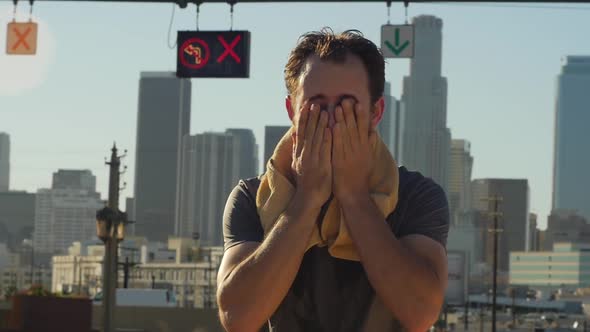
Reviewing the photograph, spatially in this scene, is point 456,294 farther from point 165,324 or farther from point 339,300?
point 339,300

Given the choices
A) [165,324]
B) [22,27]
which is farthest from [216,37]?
[165,324]

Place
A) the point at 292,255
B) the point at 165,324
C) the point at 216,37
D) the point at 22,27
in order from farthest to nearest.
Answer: the point at 165,324
the point at 22,27
the point at 216,37
the point at 292,255

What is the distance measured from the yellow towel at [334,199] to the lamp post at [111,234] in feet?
83.6

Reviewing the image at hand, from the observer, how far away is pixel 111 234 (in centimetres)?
3058

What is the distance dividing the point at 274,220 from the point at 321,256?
0.55ft

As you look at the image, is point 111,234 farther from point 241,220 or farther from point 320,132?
point 320,132

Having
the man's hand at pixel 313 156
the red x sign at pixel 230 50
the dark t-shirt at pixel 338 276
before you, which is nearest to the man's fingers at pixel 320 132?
the man's hand at pixel 313 156

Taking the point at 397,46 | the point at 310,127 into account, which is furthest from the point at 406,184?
the point at 397,46

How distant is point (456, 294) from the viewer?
442 feet

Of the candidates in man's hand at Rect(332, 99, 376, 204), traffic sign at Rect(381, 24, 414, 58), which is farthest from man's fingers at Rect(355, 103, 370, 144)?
traffic sign at Rect(381, 24, 414, 58)

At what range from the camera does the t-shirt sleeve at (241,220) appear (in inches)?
175

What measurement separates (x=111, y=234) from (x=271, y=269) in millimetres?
26635

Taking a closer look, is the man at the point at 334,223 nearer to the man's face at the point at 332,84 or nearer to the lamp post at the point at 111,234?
the man's face at the point at 332,84

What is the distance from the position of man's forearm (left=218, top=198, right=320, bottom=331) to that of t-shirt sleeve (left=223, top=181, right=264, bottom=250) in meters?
0.19
